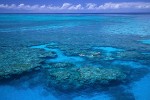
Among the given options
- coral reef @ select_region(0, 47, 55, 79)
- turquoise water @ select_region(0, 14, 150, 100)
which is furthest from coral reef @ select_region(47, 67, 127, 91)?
coral reef @ select_region(0, 47, 55, 79)

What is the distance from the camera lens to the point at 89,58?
12070 millimetres

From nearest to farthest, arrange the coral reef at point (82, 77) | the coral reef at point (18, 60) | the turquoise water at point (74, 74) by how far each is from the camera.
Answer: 1. the turquoise water at point (74, 74)
2. the coral reef at point (82, 77)
3. the coral reef at point (18, 60)

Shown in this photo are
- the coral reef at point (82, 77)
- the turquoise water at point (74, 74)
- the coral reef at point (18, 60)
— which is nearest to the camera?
the turquoise water at point (74, 74)

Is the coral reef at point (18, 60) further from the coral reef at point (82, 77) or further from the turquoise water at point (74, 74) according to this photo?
A: the coral reef at point (82, 77)

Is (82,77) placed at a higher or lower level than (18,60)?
lower

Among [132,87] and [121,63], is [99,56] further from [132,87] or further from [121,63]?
[132,87]

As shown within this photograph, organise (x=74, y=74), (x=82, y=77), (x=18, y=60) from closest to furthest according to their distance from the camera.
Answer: (x=82, y=77), (x=74, y=74), (x=18, y=60)

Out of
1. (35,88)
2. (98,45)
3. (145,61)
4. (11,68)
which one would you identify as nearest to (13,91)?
(35,88)

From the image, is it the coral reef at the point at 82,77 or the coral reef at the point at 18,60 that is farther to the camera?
the coral reef at the point at 18,60

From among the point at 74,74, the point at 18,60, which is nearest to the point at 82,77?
the point at 74,74

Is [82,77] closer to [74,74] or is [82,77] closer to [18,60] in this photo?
[74,74]

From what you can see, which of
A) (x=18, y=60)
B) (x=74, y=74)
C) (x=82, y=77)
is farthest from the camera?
(x=18, y=60)

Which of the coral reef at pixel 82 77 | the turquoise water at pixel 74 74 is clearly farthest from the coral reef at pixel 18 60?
the coral reef at pixel 82 77

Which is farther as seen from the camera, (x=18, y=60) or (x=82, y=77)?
(x=18, y=60)
